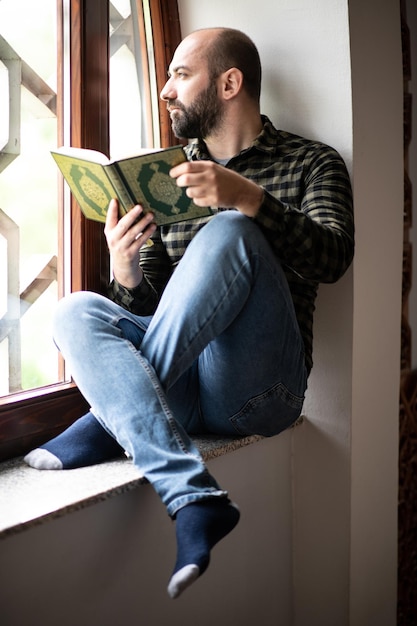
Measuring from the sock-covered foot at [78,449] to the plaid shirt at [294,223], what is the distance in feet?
1.13

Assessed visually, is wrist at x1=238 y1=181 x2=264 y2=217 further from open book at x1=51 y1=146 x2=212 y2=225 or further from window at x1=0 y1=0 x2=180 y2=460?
window at x1=0 y1=0 x2=180 y2=460

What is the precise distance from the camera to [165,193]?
1265 mm

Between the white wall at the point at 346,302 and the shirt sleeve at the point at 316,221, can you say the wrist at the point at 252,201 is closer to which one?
the shirt sleeve at the point at 316,221

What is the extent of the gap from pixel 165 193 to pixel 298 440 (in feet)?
2.55

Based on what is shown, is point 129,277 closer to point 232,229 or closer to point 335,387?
point 232,229

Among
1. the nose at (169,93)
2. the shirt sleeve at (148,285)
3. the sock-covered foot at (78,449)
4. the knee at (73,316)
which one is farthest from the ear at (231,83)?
the sock-covered foot at (78,449)

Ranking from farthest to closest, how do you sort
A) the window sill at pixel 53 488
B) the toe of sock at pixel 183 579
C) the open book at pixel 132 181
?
the open book at pixel 132 181 < the window sill at pixel 53 488 < the toe of sock at pixel 183 579

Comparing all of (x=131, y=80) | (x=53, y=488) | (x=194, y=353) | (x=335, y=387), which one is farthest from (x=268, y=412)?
(x=131, y=80)

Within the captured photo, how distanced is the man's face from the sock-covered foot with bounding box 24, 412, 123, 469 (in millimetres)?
750

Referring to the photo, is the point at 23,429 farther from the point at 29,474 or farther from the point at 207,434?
the point at 207,434

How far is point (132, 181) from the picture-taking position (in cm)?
123

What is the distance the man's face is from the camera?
1.65m

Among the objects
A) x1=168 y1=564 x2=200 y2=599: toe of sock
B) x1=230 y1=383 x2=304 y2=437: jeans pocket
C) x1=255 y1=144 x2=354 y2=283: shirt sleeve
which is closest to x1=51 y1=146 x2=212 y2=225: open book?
x1=255 y1=144 x2=354 y2=283: shirt sleeve

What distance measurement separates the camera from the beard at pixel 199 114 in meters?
1.65
